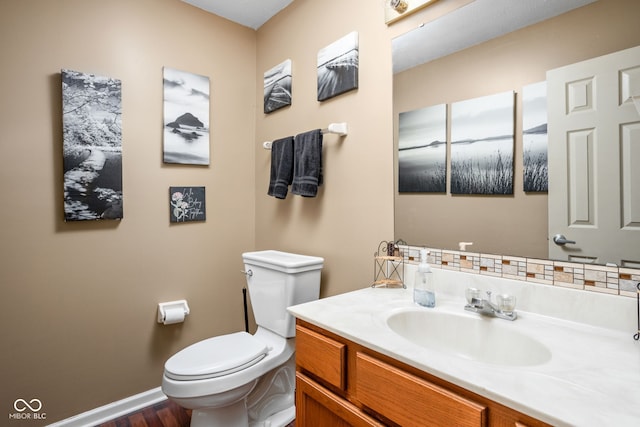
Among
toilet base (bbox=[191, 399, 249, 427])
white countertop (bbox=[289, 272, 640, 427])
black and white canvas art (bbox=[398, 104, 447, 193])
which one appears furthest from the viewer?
toilet base (bbox=[191, 399, 249, 427])

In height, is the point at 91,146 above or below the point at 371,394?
above

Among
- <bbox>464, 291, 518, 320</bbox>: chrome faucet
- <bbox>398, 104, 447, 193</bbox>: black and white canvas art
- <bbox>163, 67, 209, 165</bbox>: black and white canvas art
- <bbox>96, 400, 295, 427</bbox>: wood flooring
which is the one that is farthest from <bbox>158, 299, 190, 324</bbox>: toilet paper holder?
<bbox>464, 291, 518, 320</bbox>: chrome faucet

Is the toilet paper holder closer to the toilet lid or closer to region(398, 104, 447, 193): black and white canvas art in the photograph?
the toilet lid

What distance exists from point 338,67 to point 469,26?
0.67 m

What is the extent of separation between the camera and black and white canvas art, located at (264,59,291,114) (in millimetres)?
2096

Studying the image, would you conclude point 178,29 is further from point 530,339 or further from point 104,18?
point 530,339

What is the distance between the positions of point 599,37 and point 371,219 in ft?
3.31

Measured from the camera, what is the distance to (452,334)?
1.09 m

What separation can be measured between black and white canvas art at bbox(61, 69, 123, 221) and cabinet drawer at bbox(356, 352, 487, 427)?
1.65m

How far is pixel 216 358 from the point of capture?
151cm

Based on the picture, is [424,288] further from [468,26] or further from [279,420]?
[279,420]

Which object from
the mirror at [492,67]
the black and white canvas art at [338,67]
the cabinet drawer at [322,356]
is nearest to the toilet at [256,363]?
the cabinet drawer at [322,356]

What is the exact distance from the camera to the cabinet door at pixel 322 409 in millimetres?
925

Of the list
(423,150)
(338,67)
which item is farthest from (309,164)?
(423,150)
